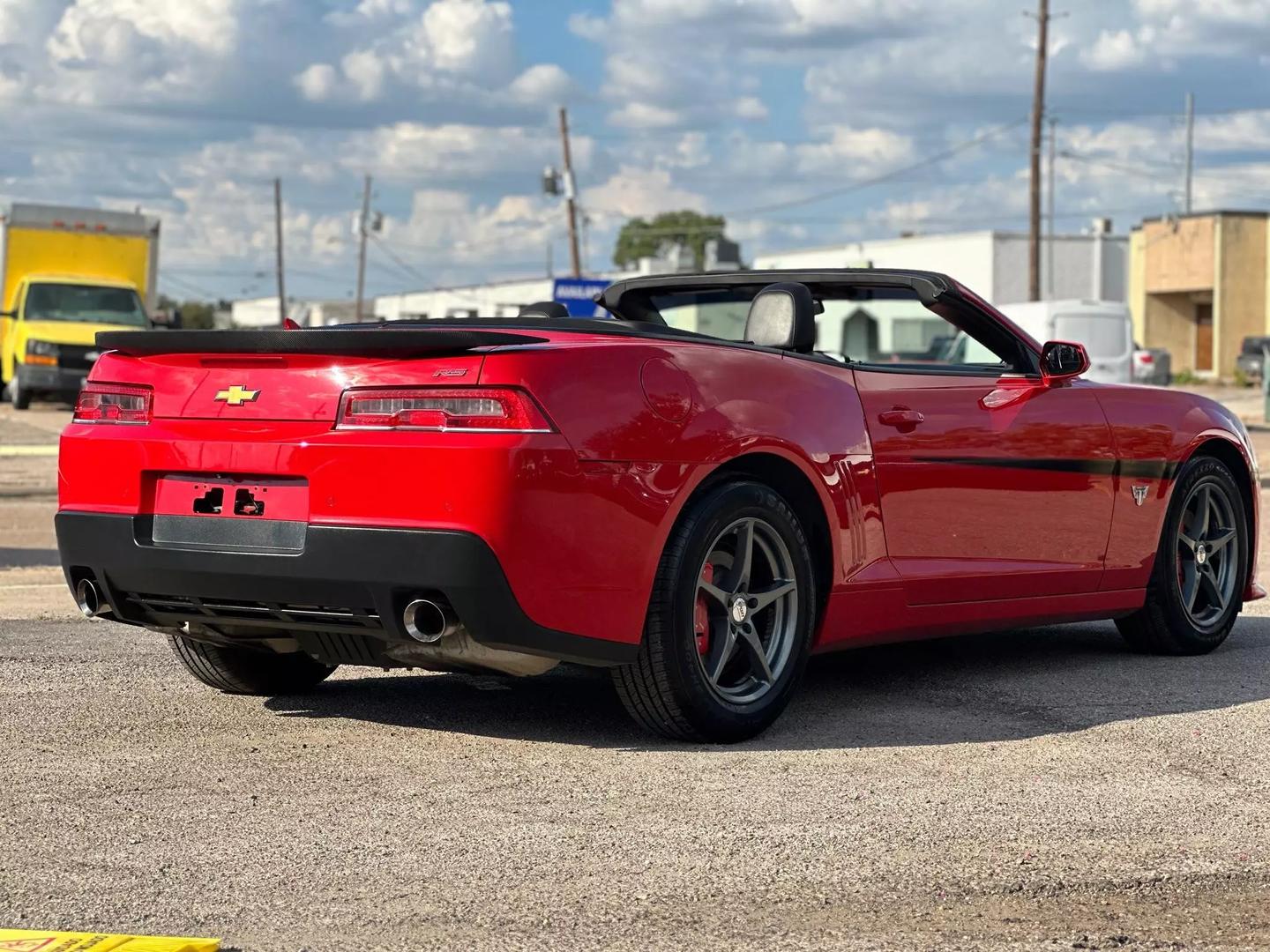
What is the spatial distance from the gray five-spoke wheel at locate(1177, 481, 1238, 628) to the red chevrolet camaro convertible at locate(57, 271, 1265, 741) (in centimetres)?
101

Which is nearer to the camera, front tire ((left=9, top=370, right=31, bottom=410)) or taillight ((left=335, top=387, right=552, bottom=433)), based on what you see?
taillight ((left=335, top=387, right=552, bottom=433))

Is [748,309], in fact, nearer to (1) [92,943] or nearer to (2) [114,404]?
(2) [114,404]

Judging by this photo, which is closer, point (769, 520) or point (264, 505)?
point (264, 505)

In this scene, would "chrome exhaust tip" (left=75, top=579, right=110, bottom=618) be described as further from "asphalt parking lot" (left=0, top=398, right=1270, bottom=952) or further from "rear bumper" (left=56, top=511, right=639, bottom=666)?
"asphalt parking lot" (left=0, top=398, right=1270, bottom=952)

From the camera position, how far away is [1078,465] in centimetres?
666

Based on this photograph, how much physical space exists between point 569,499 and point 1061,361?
8.11 ft

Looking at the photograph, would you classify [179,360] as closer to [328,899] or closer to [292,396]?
[292,396]

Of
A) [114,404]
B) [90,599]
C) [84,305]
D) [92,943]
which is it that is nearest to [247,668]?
[90,599]

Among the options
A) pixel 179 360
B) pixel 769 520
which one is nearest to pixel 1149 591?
pixel 769 520

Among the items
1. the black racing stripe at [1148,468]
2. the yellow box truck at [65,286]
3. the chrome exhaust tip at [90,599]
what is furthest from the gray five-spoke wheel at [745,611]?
the yellow box truck at [65,286]

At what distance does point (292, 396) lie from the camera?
5039mm

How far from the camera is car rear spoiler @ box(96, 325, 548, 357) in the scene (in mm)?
4887

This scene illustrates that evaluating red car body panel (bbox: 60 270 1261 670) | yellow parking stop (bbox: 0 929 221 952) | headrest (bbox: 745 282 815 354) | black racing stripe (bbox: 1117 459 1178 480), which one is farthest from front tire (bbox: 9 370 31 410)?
yellow parking stop (bbox: 0 929 221 952)

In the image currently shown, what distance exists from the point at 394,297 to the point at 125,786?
397 ft
